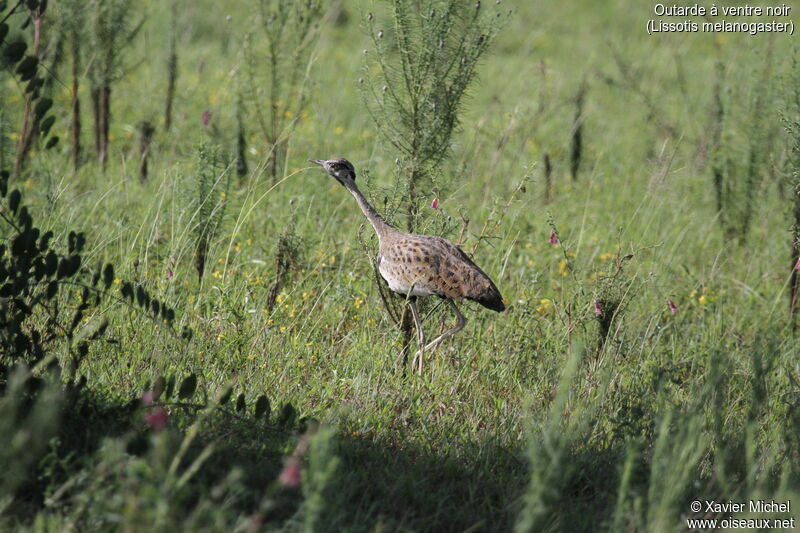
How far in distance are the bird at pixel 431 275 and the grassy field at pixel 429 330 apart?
0.23 m

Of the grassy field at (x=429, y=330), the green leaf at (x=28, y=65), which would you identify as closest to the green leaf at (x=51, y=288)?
the grassy field at (x=429, y=330)

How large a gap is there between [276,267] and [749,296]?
302 centimetres

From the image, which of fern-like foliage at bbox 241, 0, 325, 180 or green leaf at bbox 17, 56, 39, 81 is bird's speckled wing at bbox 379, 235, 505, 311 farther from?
fern-like foliage at bbox 241, 0, 325, 180

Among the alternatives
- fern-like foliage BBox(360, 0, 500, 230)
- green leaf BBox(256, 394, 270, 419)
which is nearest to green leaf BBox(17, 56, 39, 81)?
green leaf BBox(256, 394, 270, 419)

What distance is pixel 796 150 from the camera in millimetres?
4598

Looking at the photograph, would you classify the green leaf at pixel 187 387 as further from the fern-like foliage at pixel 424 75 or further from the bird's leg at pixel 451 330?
the fern-like foliage at pixel 424 75

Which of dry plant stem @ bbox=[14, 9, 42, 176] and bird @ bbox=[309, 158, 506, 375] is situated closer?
bird @ bbox=[309, 158, 506, 375]

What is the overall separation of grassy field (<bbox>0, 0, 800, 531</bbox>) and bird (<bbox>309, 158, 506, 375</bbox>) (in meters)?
0.23

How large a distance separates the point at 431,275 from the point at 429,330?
734mm

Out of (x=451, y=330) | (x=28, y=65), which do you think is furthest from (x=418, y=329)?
(x=28, y=65)

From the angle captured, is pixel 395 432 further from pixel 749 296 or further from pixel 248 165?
pixel 248 165

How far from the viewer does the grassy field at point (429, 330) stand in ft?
9.15

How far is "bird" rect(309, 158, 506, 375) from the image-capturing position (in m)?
4.00

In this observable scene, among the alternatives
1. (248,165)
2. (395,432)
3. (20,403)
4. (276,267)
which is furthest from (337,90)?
(20,403)
